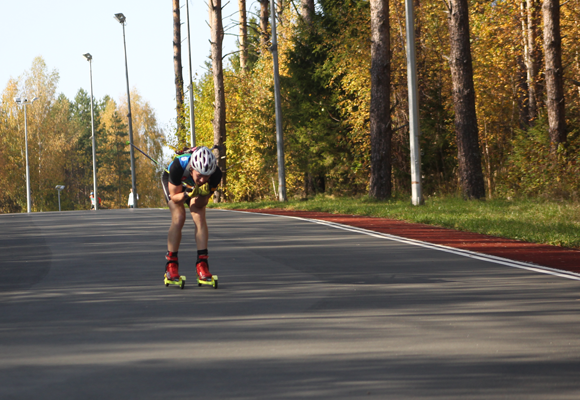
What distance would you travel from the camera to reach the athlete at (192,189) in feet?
26.8

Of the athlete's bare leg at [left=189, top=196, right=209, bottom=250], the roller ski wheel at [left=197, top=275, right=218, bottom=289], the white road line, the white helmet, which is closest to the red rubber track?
the white road line

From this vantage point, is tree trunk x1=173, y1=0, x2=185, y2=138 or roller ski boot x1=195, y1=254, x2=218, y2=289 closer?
roller ski boot x1=195, y1=254, x2=218, y2=289

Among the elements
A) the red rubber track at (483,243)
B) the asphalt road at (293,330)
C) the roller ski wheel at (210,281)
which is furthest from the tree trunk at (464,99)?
the roller ski wheel at (210,281)

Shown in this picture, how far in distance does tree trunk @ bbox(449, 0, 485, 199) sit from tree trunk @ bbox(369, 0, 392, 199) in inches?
138

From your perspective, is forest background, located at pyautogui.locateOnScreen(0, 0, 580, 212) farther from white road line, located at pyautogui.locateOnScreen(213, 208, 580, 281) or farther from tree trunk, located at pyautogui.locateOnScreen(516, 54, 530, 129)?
white road line, located at pyautogui.locateOnScreen(213, 208, 580, 281)

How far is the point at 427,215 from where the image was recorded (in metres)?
17.9

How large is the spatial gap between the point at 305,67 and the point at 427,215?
17494mm

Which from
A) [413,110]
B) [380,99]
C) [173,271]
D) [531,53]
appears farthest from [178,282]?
[531,53]

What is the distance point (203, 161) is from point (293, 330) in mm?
2551

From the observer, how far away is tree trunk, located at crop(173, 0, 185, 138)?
171 feet

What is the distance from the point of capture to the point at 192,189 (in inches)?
332

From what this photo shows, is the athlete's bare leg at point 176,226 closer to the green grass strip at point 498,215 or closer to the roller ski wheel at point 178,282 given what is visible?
the roller ski wheel at point 178,282

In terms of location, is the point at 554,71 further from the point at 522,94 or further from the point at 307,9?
the point at 307,9

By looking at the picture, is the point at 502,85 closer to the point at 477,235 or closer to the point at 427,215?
the point at 427,215
